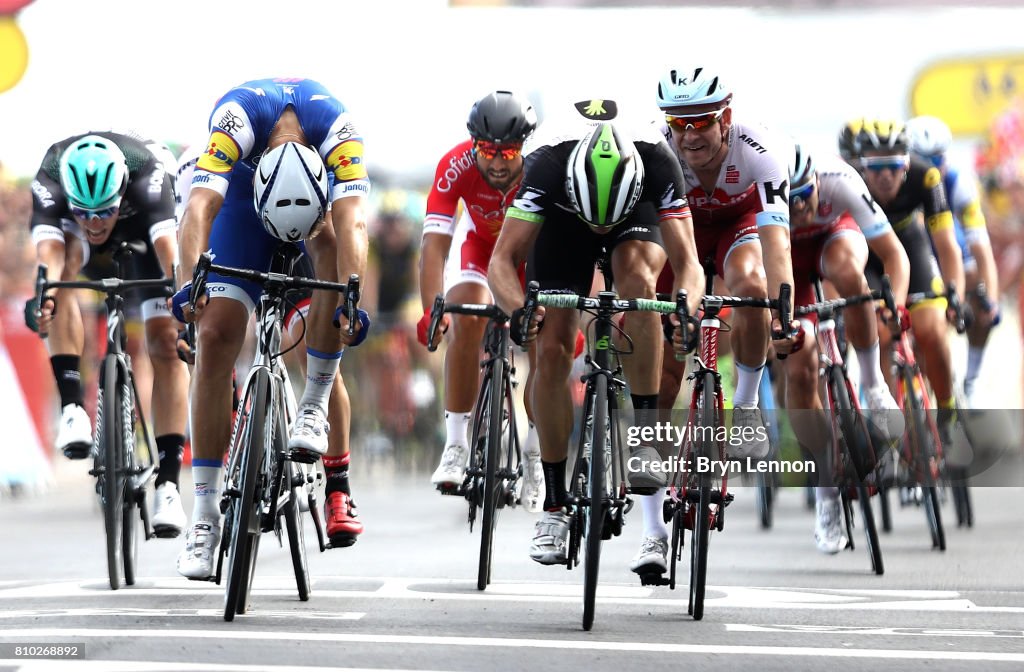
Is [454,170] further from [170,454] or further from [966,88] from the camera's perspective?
[966,88]

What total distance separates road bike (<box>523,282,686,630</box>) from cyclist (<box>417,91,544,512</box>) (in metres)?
1.73

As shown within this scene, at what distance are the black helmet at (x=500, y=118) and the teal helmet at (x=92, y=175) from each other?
1737 mm

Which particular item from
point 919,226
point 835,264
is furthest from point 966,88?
point 835,264

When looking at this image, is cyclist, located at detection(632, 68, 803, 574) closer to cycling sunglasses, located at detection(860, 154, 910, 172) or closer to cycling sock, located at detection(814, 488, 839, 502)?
cycling sock, located at detection(814, 488, 839, 502)

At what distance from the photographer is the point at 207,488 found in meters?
7.71

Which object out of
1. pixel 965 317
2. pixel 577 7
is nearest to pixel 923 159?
pixel 965 317

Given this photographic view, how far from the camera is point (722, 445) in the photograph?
764cm

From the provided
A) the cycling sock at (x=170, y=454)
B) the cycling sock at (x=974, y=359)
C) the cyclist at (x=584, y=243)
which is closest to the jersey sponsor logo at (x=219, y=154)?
the cyclist at (x=584, y=243)

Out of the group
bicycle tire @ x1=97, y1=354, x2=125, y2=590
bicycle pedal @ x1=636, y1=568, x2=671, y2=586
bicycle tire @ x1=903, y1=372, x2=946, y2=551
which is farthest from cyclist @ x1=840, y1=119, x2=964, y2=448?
bicycle tire @ x1=97, y1=354, x2=125, y2=590

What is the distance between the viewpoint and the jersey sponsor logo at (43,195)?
373 inches

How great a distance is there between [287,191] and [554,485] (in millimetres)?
1812

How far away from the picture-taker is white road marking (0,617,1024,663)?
6422 mm

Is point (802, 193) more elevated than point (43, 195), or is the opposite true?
point (802, 193)
